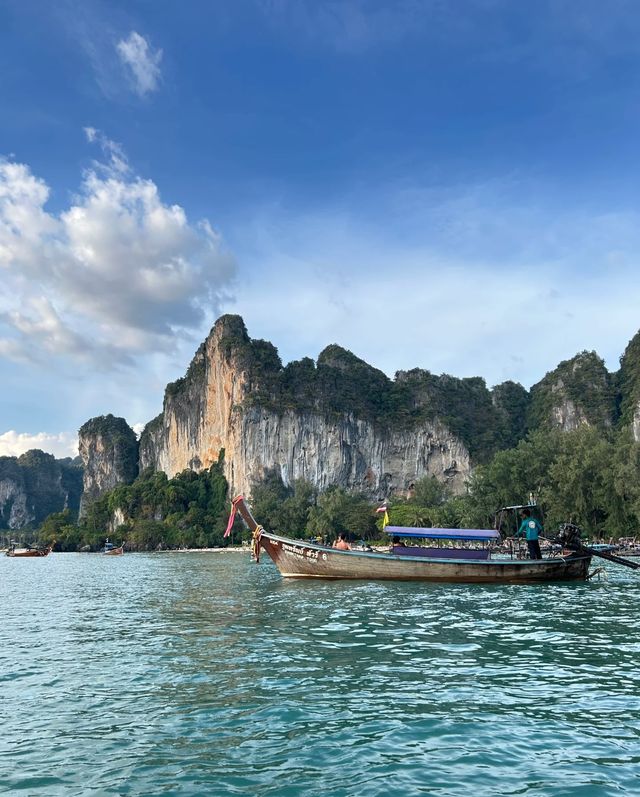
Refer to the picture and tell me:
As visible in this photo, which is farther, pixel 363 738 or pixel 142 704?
pixel 142 704

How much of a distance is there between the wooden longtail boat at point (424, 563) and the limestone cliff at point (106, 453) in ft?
503

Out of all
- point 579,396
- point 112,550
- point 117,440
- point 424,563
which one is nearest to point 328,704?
point 424,563

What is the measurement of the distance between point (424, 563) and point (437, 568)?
1.85 feet

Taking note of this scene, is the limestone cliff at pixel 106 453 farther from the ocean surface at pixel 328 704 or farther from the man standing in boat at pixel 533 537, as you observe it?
the ocean surface at pixel 328 704

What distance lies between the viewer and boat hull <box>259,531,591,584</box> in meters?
25.5

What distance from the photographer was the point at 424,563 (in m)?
25.8

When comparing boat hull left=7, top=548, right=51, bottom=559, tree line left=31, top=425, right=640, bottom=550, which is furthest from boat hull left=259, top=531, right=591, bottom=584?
boat hull left=7, top=548, right=51, bottom=559

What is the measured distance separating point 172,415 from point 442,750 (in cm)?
15074

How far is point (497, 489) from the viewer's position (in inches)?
2598

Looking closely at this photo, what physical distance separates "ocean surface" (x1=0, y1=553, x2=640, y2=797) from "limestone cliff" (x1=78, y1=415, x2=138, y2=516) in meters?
165

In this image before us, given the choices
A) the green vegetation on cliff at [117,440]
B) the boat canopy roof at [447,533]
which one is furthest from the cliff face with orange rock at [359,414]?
the boat canopy roof at [447,533]

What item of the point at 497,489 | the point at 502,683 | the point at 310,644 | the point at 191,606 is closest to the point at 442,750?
the point at 502,683

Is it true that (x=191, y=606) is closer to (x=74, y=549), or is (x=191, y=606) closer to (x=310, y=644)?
(x=310, y=644)

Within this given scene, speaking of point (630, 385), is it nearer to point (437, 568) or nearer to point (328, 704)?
point (437, 568)
